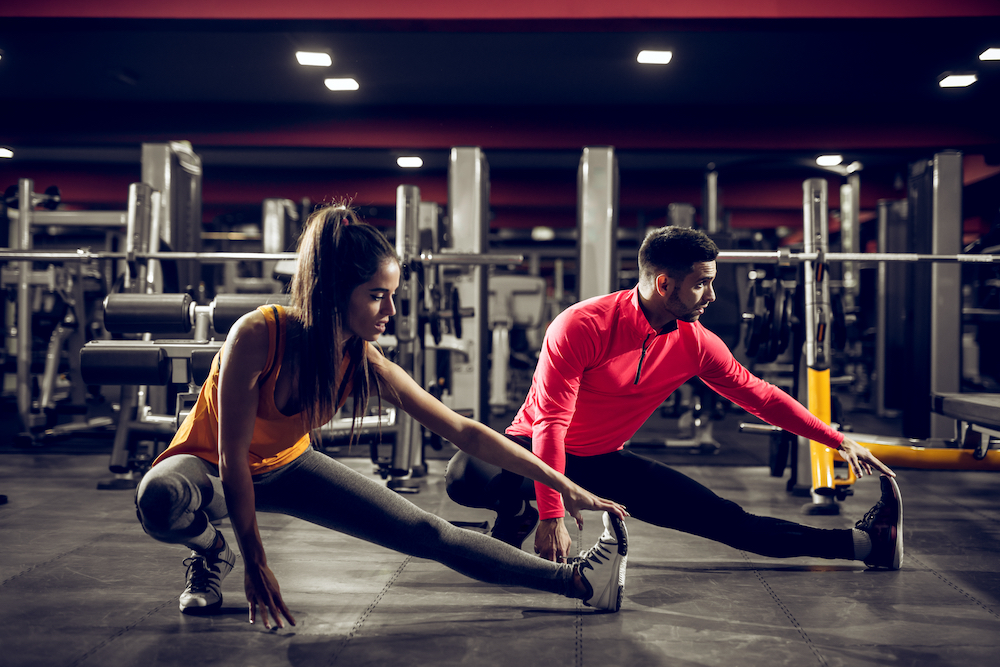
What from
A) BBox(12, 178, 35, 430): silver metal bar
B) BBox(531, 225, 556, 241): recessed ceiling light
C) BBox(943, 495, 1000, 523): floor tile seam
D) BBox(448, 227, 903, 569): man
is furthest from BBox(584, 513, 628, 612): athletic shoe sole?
BBox(531, 225, 556, 241): recessed ceiling light

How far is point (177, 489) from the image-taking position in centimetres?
148

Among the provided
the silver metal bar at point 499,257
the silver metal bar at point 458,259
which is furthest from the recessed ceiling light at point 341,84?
the silver metal bar at point 458,259

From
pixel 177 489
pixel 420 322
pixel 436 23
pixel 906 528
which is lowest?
pixel 906 528

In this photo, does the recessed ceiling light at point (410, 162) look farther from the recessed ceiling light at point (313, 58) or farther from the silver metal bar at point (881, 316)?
the silver metal bar at point (881, 316)

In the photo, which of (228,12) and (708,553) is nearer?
(708,553)

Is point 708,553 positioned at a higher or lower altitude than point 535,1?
lower

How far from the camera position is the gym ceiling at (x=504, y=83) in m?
3.97

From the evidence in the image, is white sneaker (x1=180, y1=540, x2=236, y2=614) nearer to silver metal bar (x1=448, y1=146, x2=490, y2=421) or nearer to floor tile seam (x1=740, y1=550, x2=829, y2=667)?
floor tile seam (x1=740, y1=550, x2=829, y2=667)

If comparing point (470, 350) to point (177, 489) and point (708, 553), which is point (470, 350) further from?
point (177, 489)

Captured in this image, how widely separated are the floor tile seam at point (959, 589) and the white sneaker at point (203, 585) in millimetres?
1988

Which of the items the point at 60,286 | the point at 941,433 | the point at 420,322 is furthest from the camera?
the point at 60,286

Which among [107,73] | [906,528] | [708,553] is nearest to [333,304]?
[708,553]

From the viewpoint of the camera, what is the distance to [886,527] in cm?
203

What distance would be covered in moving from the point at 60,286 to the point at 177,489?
3.94 m
